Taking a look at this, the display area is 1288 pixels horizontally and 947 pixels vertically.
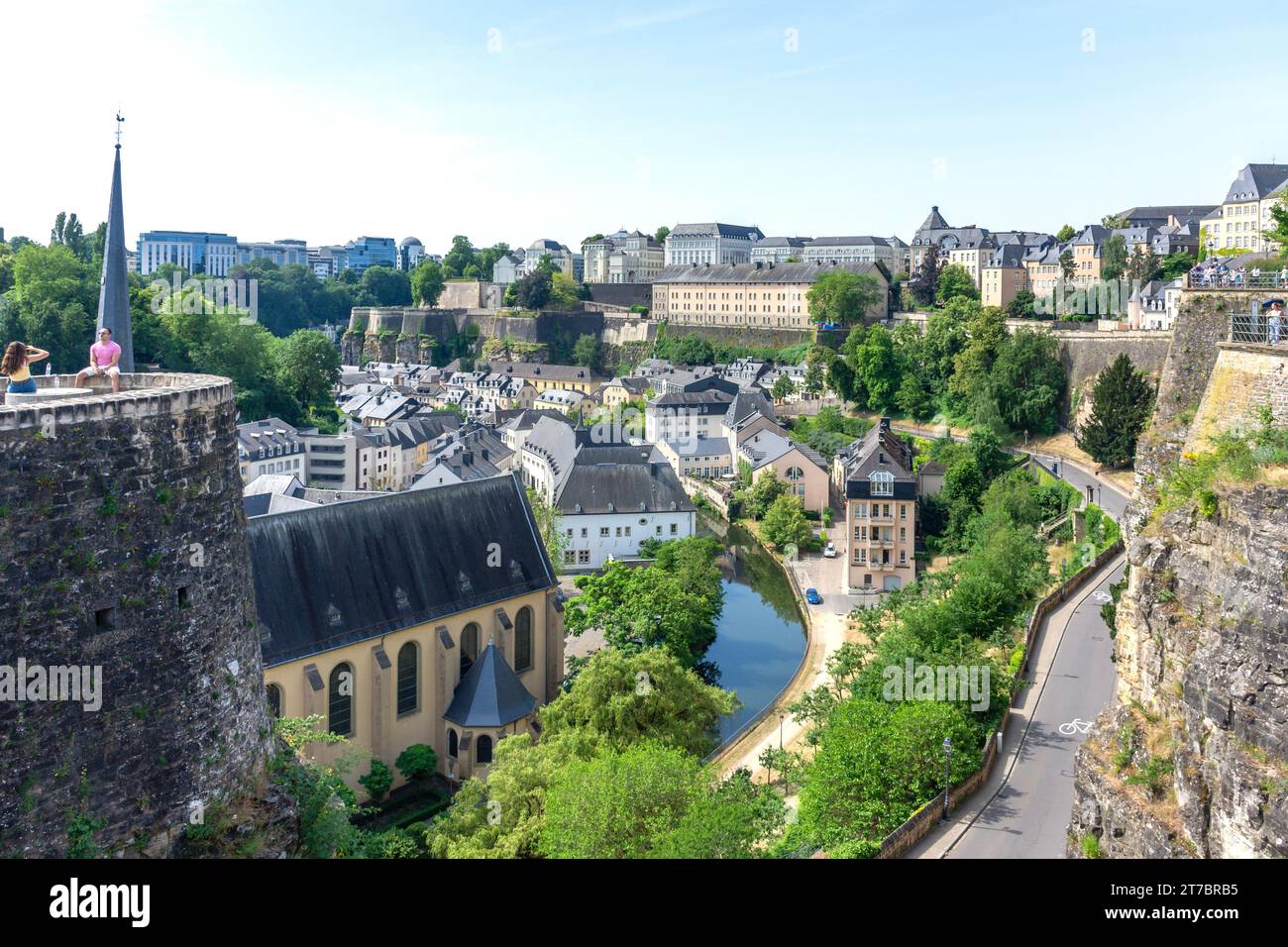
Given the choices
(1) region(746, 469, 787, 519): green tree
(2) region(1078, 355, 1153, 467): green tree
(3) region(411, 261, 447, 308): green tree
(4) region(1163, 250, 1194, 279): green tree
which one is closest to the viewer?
(2) region(1078, 355, 1153, 467): green tree

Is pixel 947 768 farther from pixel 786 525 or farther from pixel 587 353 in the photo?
pixel 587 353

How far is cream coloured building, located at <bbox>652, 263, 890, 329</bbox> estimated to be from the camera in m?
100

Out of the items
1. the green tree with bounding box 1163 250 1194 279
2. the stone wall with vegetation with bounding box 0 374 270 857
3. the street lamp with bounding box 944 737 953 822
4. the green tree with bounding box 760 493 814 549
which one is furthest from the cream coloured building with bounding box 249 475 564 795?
the green tree with bounding box 1163 250 1194 279

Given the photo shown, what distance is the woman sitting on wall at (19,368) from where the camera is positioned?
9.50 meters

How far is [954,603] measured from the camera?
27.4 meters

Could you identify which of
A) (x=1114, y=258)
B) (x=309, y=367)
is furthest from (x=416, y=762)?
(x=1114, y=258)

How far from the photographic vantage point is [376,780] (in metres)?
24.9

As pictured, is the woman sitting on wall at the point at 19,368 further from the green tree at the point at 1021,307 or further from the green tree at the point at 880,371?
the green tree at the point at 1021,307

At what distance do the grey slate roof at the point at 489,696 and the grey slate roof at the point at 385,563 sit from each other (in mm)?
1660

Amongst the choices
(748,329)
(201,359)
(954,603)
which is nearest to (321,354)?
(201,359)

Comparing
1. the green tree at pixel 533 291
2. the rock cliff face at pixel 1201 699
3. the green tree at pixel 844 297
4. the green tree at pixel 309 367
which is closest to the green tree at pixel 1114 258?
the green tree at pixel 844 297

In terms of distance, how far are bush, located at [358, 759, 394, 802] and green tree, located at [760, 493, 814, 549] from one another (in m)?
27.3

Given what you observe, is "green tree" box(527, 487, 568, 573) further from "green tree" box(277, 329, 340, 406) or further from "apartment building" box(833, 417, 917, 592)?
"green tree" box(277, 329, 340, 406)
